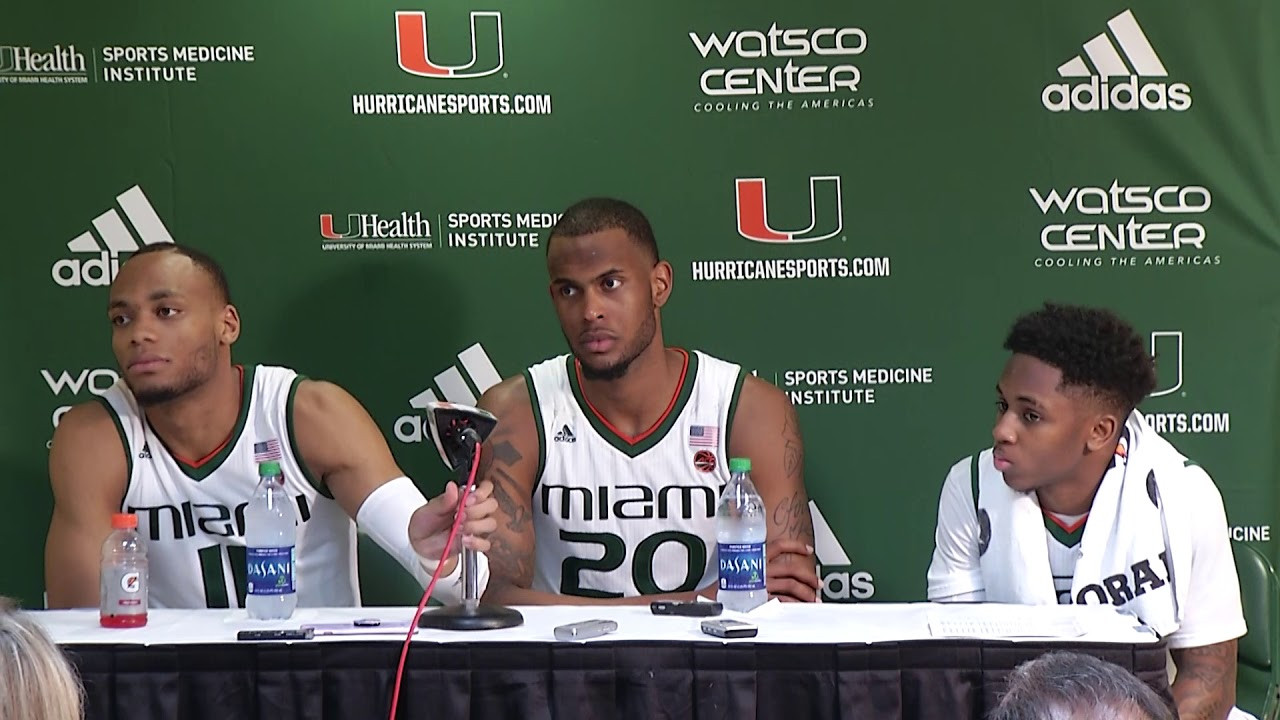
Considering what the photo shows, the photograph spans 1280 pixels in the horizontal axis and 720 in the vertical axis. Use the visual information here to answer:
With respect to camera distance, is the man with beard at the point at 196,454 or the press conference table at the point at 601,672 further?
the man with beard at the point at 196,454

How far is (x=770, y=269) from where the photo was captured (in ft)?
11.9

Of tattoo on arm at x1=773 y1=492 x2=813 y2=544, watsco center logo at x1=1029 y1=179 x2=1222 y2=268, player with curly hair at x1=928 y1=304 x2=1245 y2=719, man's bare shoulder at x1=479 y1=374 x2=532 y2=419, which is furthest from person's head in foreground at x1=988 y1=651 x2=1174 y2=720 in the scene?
watsco center logo at x1=1029 y1=179 x2=1222 y2=268

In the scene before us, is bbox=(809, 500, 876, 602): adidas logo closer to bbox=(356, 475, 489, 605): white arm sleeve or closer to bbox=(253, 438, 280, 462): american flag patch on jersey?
bbox=(356, 475, 489, 605): white arm sleeve

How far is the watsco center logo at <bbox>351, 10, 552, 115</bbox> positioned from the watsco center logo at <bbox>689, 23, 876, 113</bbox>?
1.43ft

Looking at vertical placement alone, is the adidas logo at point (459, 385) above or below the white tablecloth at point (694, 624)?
above

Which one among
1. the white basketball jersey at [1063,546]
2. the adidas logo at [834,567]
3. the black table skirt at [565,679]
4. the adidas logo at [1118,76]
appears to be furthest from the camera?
the adidas logo at [834,567]

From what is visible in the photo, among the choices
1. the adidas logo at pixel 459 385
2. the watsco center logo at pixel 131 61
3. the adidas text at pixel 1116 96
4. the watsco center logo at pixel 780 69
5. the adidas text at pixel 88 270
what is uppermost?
the watsco center logo at pixel 131 61

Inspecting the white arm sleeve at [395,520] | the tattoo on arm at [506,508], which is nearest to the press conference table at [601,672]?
the white arm sleeve at [395,520]

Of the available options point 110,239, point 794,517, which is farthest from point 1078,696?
point 110,239

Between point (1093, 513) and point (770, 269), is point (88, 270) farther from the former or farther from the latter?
point (1093, 513)

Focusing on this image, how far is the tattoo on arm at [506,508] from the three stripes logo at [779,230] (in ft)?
2.97

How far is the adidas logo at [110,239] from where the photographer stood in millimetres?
3617

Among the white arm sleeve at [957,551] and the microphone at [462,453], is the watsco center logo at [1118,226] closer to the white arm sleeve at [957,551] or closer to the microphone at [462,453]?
the white arm sleeve at [957,551]

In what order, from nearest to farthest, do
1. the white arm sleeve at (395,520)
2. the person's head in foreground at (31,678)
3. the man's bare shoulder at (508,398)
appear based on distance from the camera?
the person's head in foreground at (31,678), the white arm sleeve at (395,520), the man's bare shoulder at (508,398)
